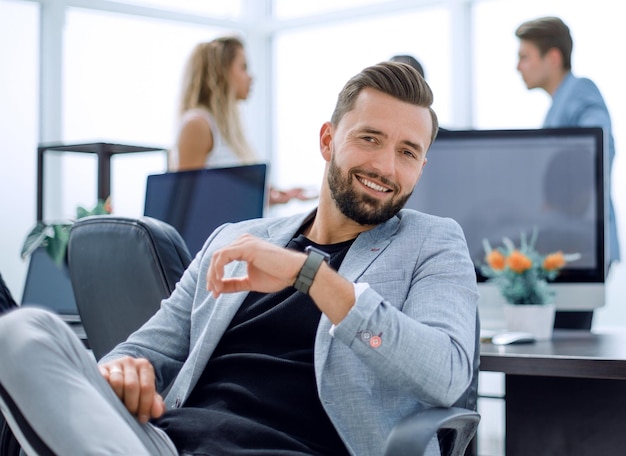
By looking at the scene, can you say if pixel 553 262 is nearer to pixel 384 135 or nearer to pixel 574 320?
pixel 574 320

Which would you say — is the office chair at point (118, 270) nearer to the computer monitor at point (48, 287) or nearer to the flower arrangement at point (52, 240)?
the flower arrangement at point (52, 240)

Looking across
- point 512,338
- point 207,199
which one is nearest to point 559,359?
point 512,338

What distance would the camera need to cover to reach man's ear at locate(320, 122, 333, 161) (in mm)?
1941

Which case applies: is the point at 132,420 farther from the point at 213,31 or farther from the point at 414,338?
the point at 213,31

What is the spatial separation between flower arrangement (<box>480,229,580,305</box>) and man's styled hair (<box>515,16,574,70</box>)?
167cm

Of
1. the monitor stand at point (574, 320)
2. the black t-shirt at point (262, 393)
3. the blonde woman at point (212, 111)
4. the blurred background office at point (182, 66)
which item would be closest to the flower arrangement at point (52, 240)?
the blonde woman at point (212, 111)

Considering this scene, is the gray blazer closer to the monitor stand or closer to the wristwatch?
the wristwatch

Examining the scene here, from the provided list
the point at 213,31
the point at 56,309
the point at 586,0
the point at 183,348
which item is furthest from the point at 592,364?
the point at 213,31

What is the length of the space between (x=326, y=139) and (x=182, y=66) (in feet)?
13.8

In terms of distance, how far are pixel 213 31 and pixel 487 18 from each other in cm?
194

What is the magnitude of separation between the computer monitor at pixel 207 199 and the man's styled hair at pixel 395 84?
936mm

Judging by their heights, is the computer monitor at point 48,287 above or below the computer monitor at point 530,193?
below

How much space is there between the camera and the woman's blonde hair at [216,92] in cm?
371

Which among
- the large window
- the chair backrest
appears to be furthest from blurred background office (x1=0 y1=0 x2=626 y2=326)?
the chair backrest
